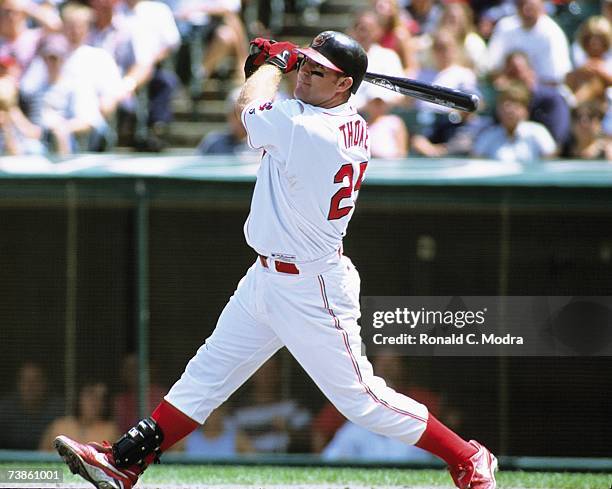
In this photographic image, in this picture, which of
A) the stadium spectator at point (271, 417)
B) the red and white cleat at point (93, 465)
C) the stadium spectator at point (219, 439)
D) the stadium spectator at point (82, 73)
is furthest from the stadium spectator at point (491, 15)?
the red and white cleat at point (93, 465)

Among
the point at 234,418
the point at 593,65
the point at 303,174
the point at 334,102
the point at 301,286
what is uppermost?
the point at 593,65

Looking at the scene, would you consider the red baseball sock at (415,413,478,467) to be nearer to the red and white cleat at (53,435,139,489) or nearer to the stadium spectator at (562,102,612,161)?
the red and white cleat at (53,435,139,489)

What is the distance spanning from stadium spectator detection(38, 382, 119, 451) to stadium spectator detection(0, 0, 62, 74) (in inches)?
123

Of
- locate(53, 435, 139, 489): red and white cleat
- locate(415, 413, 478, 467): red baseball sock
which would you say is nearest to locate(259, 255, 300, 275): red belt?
locate(415, 413, 478, 467): red baseball sock

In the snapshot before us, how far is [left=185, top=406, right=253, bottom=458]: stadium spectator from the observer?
6.27m

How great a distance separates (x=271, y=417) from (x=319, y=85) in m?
2.73

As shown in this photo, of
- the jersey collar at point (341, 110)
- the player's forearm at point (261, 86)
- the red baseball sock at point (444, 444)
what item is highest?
the player's forearm at point (261, 86)

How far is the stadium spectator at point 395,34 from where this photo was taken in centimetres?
820

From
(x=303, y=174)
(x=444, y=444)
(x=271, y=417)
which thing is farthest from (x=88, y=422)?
(x=303, y=174)

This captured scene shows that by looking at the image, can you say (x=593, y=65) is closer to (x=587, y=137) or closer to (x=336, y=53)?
(x=587, y=137)

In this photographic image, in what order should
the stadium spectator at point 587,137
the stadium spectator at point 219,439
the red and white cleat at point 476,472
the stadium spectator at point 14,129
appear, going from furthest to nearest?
the stadium spectator at point 14,129 → the stadium spectator at point 587,137 → the stadium spectator at point 219,439 → the red and white cleat at point 476,472

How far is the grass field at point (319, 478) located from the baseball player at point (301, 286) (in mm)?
790

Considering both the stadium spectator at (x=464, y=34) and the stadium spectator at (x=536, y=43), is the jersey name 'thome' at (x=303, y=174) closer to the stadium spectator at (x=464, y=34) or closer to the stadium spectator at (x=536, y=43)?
the stadium spectator at (x=536, y=43)

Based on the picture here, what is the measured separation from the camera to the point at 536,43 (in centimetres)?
807
